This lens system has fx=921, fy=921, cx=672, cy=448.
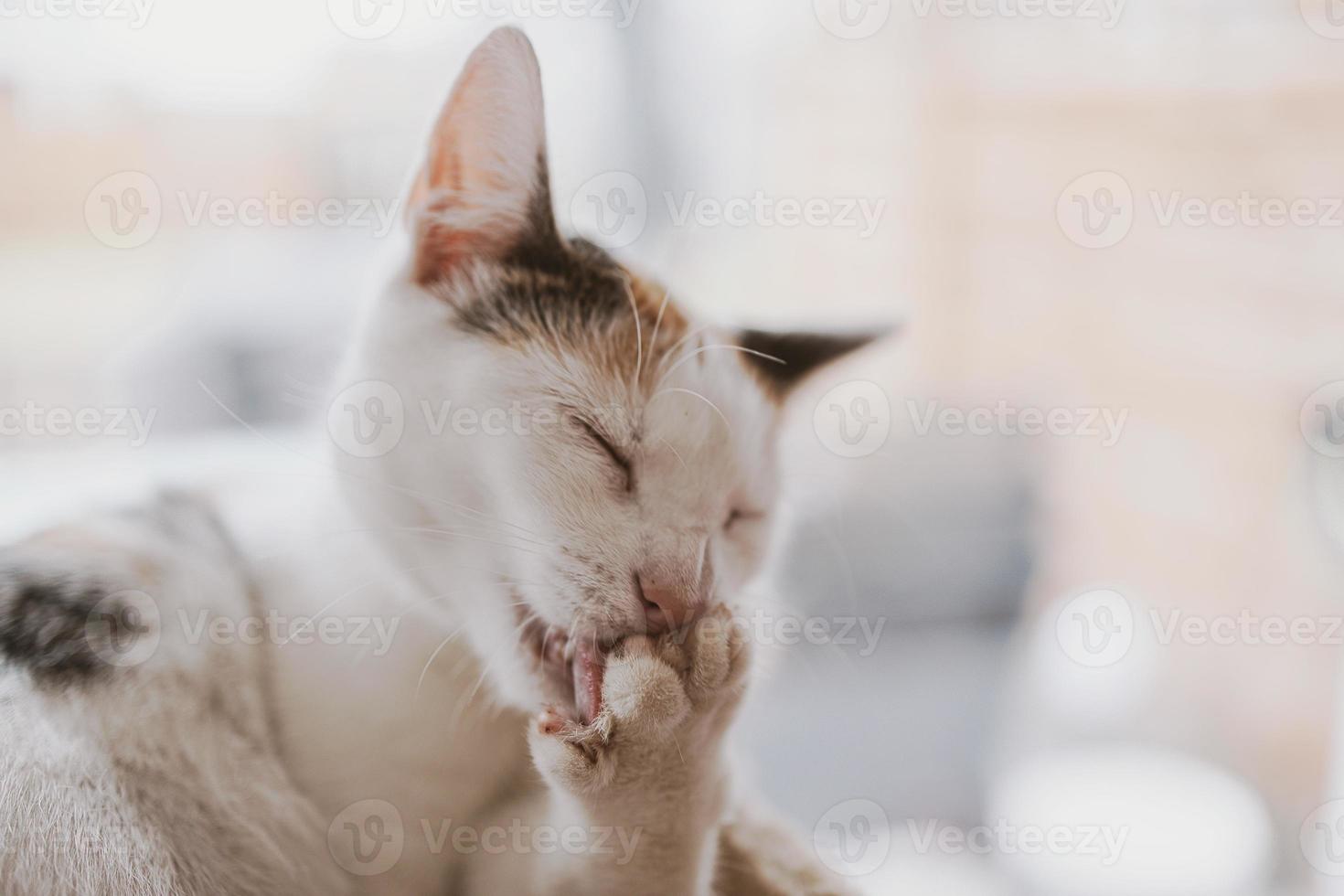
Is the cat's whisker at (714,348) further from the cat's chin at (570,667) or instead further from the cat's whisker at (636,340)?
the cat's chin at (570,667)

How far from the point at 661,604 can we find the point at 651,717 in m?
0.08

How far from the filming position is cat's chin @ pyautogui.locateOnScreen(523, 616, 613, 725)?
621 millimetres

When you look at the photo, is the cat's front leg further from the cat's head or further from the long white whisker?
the long white whisker

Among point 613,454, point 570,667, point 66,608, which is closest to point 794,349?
point 613,454

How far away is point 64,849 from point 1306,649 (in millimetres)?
1210

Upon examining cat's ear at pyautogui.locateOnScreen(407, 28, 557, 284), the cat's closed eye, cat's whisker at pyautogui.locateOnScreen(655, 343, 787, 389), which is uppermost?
cat's ear at pyautogui.locateOnScreen(407, 28, 557, 284)

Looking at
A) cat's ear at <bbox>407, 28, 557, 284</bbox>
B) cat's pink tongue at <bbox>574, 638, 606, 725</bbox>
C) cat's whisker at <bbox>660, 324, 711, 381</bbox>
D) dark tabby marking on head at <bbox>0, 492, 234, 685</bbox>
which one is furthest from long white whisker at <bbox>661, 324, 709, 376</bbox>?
dark tabby marking on head at <bbox>0, 492, 234, 685</bbox>

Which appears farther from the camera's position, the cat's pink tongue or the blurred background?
the blurred background

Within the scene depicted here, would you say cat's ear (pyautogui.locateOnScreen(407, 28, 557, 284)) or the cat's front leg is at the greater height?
cat's ear (pyautogui.locateOnScreen(407, 28, 557, 284))

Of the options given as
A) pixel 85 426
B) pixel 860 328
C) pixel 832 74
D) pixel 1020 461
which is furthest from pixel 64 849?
pixel 1020 461

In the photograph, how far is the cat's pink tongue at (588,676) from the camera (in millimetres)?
617

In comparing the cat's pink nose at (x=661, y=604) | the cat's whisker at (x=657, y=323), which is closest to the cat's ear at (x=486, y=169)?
the cat's whisker at (x=657, y=323)

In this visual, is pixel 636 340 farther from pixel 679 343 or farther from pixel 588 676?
pixel 588 676

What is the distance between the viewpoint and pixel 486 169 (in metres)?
0.65
